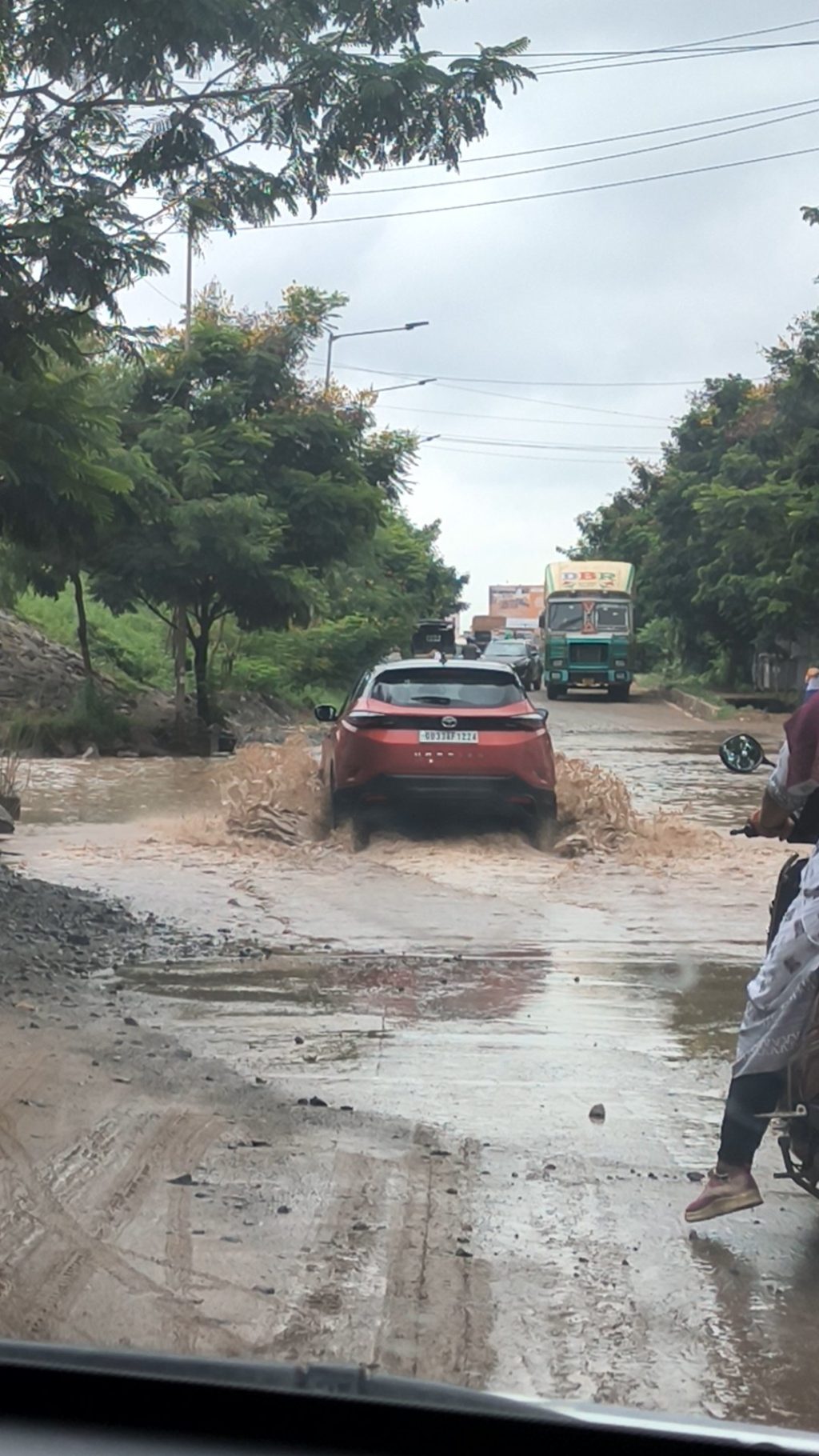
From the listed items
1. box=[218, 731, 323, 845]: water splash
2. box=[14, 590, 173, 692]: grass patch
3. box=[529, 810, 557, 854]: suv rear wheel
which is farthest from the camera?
box=[14, 590, 173, 692]: grass patch

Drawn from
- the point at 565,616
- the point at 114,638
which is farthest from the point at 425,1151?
the point at 565,616

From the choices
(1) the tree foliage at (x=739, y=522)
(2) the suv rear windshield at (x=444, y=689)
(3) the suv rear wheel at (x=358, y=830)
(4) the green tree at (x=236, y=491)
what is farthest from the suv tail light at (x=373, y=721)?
(1) the tree foliage at (x=739, y=522)

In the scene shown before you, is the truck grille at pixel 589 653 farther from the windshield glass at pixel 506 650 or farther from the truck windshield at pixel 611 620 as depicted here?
the windshield glass at pixel 506 650

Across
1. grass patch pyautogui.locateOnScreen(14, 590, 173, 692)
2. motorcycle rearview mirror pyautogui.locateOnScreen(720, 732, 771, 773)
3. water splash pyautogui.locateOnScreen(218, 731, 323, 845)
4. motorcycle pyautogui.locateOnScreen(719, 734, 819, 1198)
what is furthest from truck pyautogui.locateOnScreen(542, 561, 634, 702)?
motorcycle pyautogui.locateOnScreen(719, 734, 819, 1198)

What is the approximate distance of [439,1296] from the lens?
4336mm

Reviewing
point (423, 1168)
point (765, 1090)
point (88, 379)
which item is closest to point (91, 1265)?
point (423, 1168)

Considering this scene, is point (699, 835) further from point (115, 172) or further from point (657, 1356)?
point (657, 1356)

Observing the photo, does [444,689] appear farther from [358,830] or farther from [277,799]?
[277,799]

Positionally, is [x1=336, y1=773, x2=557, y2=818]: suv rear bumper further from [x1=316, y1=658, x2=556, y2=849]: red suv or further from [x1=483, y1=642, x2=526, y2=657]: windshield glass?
[x1=483, y1=642, x2=526, y2=657]: windshield glass

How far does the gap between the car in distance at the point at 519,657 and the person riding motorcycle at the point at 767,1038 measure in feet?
155

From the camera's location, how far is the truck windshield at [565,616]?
4747cm

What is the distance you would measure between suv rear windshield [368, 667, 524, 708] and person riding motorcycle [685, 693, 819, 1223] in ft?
30.1

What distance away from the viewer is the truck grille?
4700 cm

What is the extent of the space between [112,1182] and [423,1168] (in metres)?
0.97
